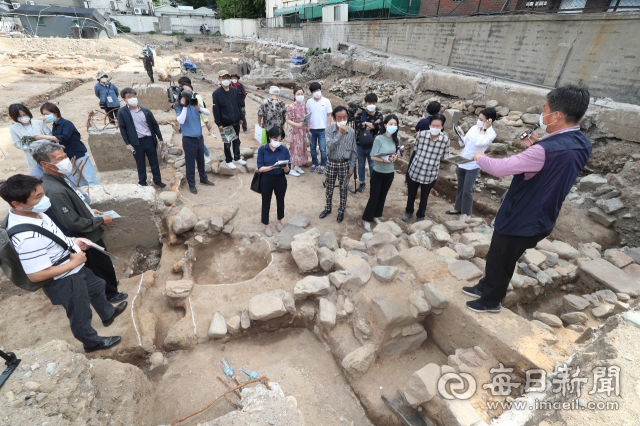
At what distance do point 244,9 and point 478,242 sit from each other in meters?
51.2

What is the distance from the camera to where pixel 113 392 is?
2293 mm

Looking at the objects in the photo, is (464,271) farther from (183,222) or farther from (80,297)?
(183,222)

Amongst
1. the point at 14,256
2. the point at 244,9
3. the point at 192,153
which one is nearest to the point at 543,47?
the point at 192,153

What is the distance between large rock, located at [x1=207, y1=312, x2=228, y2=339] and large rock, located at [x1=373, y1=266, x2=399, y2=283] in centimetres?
185

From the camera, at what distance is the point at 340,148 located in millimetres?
4645

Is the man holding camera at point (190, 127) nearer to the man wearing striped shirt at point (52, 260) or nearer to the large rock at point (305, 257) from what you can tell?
the large rock at point (305, 257)

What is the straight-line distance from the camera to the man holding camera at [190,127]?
524cm

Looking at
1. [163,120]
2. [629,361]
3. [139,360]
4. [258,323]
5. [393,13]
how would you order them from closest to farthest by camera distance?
[629,361] < [139,360] < [258,323] < [163,120] < [393,13]

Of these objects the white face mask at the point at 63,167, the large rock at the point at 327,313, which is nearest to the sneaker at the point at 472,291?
the large rock at the point at 327,313

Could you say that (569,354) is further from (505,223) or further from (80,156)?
(80,156)

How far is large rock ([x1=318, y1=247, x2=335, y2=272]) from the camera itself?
158 inches

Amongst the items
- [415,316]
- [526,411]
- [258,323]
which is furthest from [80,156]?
[526,411]

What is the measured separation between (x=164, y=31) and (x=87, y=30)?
52.8 feet

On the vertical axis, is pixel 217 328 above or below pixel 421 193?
below
